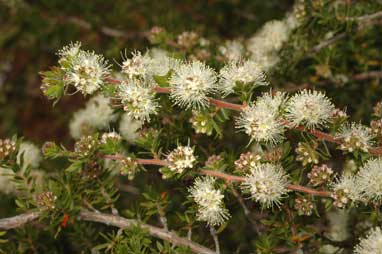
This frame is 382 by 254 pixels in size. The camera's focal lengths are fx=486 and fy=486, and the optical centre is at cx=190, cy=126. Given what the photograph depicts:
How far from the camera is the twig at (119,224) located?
2299 millimetres

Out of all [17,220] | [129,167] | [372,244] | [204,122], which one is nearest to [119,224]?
[129,167]

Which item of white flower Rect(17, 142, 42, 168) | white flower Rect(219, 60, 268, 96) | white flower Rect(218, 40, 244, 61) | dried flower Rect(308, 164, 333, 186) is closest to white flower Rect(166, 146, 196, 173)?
white flower Rect(219, 60, 268, 96)

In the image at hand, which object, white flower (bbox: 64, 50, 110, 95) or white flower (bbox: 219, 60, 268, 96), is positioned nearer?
white flower (bbox: 64, 50, 110, 95)

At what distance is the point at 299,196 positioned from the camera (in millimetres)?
2240

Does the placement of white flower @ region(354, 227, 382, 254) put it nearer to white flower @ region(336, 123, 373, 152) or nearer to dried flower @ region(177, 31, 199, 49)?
white flower @ region(336, 123, 373, 152)

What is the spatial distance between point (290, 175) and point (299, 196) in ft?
0.34

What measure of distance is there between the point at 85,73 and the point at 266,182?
2.92ft

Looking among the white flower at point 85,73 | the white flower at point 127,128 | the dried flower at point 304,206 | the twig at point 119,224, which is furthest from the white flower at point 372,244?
the white flower at point 127,128

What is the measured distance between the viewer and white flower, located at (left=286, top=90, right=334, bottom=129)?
Result: 6.73 feet

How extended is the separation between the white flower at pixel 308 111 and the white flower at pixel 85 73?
0.81 m

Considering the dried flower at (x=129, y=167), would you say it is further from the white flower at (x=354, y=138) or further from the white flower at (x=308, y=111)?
the white flower at (x=354, y=138)

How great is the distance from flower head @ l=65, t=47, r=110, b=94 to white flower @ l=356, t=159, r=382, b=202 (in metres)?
1.20

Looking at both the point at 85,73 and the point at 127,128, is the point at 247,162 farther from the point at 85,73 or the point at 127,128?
the point at 127,128

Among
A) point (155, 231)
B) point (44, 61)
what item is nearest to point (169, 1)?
point (44, 61)
